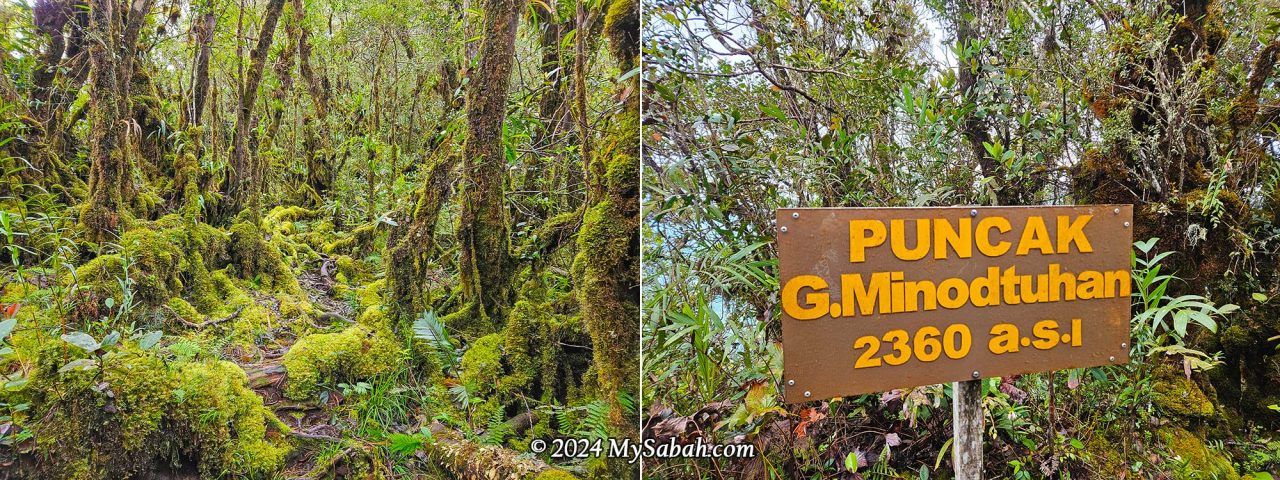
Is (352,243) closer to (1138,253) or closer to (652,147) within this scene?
(652,147)

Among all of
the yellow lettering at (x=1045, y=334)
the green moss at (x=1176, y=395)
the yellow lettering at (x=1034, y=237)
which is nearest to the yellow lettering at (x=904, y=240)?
the yellow lettering at (x=1034, y=237)

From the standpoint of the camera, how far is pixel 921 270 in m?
1.28

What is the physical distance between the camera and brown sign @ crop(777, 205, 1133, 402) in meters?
1.23

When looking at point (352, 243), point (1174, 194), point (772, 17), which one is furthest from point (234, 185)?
point (1174, 194)

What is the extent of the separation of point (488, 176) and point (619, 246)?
0.68 m

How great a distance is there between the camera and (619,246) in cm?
205

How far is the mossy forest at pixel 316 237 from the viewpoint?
5.93 ft

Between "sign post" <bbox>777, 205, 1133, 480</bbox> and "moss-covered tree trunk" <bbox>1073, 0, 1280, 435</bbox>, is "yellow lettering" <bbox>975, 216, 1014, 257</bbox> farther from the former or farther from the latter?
"moss-covered tree trunk" <bbox>1073, 0, 1280, 435</bbox>

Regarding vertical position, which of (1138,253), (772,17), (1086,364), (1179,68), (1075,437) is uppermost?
(772,17)

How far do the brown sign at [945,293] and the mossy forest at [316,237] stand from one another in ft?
3.00

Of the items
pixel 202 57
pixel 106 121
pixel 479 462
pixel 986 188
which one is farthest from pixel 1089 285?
pixel 202 57

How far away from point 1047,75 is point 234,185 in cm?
366

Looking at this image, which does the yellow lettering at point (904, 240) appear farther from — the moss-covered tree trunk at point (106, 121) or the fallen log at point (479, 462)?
the moss-covered tree trunk at point (106, 121)

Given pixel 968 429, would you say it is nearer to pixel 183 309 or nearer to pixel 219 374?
pixel 219 374
